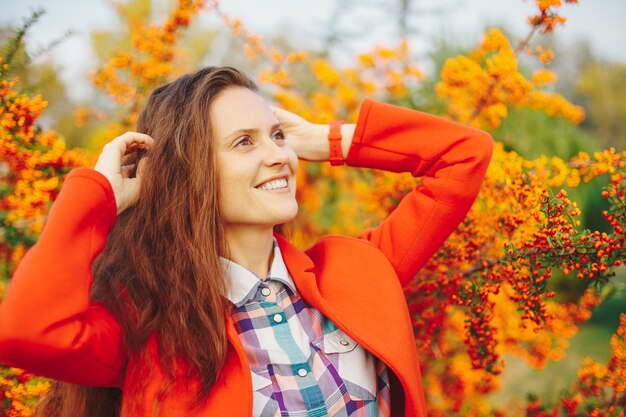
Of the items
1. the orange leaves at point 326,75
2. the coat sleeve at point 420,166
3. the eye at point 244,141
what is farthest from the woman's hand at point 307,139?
the orange leaves at point 326,75

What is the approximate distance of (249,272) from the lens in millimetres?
1538

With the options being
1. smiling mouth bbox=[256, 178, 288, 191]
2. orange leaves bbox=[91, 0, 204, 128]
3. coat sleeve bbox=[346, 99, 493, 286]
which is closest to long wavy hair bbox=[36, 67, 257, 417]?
smiling mouth bbox=[256, 178, 288, 191]

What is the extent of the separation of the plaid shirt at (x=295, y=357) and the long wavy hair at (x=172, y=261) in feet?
0.31

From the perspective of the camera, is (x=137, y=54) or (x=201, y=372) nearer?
(x=201, y=372)

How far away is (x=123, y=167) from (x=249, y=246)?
0.46 metres

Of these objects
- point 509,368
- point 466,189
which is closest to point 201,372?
point 466,189

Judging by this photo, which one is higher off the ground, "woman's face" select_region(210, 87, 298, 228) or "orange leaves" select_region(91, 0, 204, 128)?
"orange leaves" select_region(91, 0, 204, 128)

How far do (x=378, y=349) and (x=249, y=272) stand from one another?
439 millimetres

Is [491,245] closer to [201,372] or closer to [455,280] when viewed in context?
[455,280]

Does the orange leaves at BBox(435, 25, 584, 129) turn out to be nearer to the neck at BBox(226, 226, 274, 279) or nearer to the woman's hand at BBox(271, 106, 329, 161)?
the woman's hand at BBox(271, 106, 329, 161)

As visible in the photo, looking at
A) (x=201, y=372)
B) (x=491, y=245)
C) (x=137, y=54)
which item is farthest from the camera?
(x=137, y=54)

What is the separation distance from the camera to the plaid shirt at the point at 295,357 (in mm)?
1382

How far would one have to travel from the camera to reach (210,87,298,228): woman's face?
1.52 metres

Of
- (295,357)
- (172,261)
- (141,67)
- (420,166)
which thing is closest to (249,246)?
(172,261)
